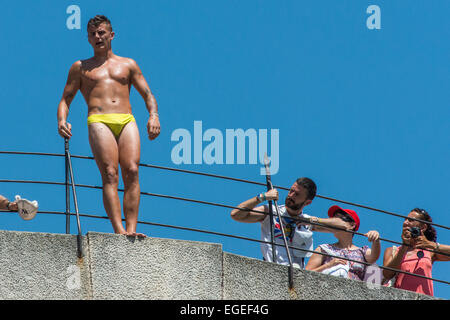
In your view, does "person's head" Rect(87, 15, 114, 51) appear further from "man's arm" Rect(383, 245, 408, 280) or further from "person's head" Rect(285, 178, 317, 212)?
"man's arm" Rect(383, 245, 408, 280)

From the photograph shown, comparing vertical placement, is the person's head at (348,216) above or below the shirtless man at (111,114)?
below

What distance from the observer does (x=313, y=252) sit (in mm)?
16188

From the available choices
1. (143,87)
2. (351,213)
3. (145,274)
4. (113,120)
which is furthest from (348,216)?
(113,120)

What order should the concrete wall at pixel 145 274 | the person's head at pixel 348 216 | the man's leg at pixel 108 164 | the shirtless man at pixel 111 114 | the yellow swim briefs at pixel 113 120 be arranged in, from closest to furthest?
the concrete wall at pixel 145 274 < the man's leg at pixel 108 164 < the shirtless man at pixel 111 114 < the yellow swim briefs at pixel 113 120 < the person's head at pixel 348 216

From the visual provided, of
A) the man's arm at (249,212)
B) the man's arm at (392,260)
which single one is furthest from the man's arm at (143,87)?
the man's arm at (392,260)

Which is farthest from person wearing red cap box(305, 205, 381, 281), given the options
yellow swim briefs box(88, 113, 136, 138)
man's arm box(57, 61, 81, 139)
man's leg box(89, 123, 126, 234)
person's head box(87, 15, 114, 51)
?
person's head box(87, 15, 114, 51)

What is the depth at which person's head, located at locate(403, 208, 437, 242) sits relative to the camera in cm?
1683

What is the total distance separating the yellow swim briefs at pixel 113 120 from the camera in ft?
53.8

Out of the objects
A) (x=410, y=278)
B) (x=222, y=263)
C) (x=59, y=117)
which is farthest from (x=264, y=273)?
(x=59, y=117)

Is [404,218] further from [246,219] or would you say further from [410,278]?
[246,219]

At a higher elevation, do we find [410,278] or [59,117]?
[59,117]

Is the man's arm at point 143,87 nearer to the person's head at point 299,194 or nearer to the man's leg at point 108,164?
the man's leg at point 108,164

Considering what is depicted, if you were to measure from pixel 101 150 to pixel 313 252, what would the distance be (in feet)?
9.35

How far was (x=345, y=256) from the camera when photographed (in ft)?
54.4
